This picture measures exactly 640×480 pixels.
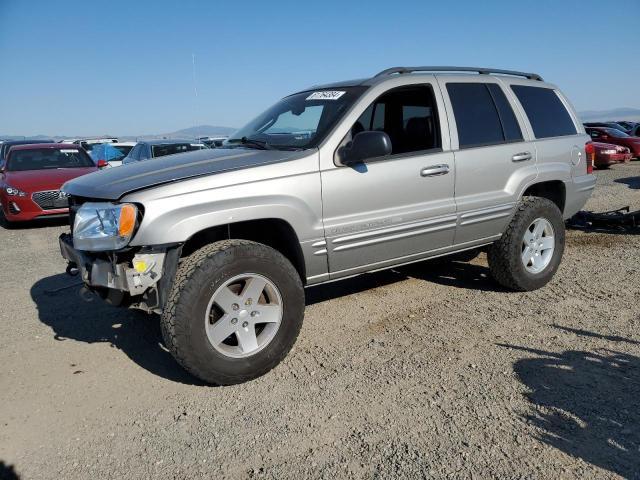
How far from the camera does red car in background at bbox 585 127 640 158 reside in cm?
1947

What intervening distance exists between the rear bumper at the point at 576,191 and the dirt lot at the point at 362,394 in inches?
30.4

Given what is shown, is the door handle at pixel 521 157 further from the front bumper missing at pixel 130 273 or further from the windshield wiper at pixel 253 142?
the front bumper missing at pixel 130 273

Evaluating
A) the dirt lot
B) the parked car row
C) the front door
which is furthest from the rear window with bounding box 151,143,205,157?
the front door

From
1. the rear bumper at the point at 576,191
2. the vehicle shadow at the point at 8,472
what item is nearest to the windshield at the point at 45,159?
the vehicle shadow at the point at 8,472

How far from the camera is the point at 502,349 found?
359 centimetres

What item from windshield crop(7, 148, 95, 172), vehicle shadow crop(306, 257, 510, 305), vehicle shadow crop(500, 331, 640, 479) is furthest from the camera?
windshield crop(7, 148, 95, 172)

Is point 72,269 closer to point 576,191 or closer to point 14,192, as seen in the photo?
point 576,191

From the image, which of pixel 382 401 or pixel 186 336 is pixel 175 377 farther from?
pixel 382 401

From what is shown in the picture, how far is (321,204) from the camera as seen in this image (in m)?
3.52

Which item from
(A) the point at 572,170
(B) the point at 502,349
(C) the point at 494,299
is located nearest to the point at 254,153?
(B) the point at 502,349

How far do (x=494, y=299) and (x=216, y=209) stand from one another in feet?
9.10

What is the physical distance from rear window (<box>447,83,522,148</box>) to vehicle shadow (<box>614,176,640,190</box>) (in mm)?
9370

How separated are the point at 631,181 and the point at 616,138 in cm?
789

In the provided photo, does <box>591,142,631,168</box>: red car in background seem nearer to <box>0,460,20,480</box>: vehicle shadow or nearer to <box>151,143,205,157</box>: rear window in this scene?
<box>151,143,205,157</box>: rear window
